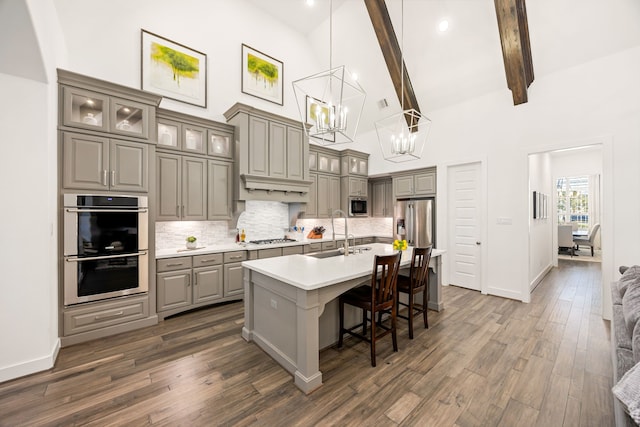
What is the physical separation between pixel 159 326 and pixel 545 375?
412cm

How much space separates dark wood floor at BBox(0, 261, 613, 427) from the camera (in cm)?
182

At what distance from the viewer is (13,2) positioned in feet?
5.98

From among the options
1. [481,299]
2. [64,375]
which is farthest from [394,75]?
[64,375]

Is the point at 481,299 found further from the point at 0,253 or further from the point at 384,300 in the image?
the point at 0,253

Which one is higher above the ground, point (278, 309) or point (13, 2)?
point (13, 2)

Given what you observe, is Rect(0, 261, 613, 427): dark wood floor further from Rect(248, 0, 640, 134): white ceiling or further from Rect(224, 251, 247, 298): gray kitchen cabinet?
Rect(248, 0, 640, 134): white ceiling

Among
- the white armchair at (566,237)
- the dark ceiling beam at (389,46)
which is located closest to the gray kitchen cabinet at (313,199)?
the dark ceiling beam at (389,46)

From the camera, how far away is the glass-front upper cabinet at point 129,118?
3.05m

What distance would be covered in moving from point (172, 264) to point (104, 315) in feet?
2.81

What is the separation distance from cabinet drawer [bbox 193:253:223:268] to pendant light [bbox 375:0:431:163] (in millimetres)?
2815

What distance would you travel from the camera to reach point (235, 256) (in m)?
4.07

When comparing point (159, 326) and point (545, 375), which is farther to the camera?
point (159, 326)

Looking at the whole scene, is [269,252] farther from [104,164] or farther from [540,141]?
[540,141]

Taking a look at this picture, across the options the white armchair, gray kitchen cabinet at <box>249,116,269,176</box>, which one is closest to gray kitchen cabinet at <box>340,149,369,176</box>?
gray kitchen cabinet at <box>249,116,269,176</box>
